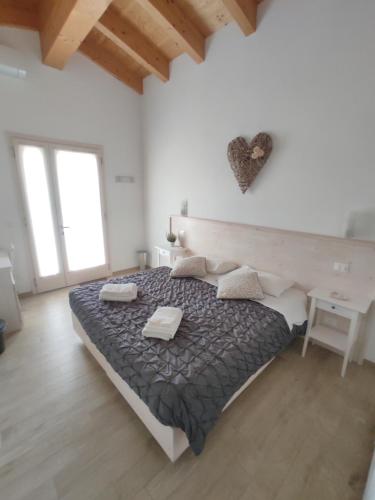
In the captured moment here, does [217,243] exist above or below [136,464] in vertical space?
above

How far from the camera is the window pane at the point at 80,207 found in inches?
137

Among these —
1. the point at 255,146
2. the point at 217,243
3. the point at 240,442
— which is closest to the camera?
the point at 240,442

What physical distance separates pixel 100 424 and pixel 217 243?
2.26m

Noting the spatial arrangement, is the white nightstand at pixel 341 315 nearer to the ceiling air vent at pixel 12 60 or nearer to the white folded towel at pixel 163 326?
the white folded towel at pixel 163 326

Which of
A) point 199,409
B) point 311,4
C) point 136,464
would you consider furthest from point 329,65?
point 136,464

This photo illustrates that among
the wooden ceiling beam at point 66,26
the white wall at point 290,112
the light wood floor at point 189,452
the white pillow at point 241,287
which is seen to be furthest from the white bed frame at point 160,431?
the wooden ceiling beam at point 66,26

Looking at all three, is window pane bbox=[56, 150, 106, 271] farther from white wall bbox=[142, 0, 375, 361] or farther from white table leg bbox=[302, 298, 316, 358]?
white table leg bbox=[302, 298, 316, 358]

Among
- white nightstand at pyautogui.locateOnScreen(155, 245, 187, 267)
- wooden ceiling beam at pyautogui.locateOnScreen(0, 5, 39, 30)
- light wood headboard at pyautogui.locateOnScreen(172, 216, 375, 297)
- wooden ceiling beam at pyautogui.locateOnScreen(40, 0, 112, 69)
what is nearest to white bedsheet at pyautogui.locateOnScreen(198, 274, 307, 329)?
light wood headboard at pyautogui.locateOnScreen(172, 216, 375, 297)

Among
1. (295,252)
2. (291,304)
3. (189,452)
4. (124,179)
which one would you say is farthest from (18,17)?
(189,452)

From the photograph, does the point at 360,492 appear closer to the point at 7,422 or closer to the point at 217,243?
the point at 7,422

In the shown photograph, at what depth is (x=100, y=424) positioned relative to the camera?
159 centimetres

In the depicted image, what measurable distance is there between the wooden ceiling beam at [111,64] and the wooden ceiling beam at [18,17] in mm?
561

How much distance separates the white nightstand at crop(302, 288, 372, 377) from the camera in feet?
6.17

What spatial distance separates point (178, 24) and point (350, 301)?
3.34 meters
